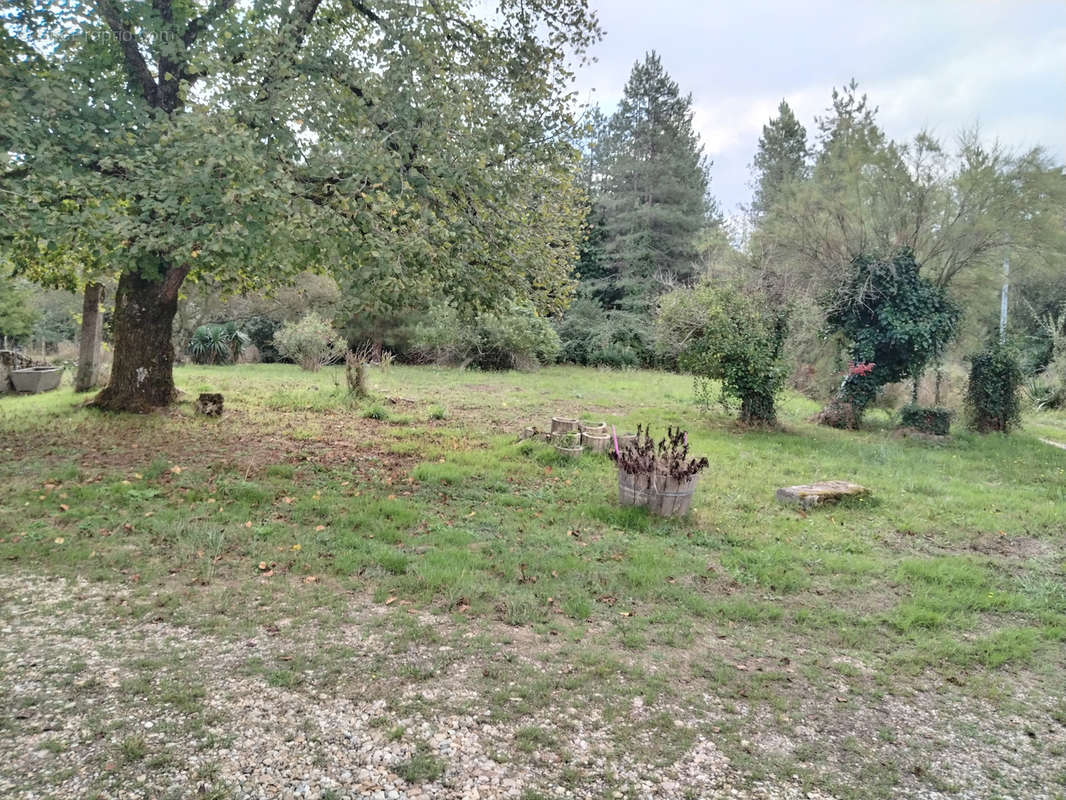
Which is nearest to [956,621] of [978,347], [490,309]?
[490,309]

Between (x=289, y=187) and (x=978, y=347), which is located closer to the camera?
(x=289, y=187)

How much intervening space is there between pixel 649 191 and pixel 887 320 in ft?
63.0

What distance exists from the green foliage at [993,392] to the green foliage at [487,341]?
12.4 metres

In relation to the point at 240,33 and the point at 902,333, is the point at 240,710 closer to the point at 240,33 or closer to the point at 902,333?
the point at 240,33

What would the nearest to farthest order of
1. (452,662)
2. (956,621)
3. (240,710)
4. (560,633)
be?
(240,710) < (452,662) < (560,633) < (956,621)

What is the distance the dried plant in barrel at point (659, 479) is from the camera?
607cm

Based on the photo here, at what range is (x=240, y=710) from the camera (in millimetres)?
2799

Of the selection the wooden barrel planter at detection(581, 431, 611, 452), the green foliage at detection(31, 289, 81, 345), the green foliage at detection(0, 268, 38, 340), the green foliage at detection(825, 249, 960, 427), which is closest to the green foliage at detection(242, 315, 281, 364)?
the green foliage at detection(0, 268, 38, 340)

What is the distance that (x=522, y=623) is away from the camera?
3.92 meters

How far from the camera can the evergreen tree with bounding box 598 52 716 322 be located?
2789 cm

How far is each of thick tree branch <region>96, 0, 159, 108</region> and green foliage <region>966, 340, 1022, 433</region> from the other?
1466 cm


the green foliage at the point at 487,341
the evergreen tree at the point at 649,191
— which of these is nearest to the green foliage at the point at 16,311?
the green foliage at the point at 487,341

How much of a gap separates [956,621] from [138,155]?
8.50 m

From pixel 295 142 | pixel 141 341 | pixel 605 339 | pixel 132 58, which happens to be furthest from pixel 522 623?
pixel 605 339
